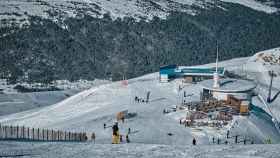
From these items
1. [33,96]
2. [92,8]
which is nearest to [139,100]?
[33,96]

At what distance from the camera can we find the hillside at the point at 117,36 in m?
56.4

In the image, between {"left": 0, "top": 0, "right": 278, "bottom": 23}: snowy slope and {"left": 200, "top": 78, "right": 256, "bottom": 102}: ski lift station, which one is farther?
{"left": 0, "top": 0, "right": 278, "bottom": 23}: snowy slope

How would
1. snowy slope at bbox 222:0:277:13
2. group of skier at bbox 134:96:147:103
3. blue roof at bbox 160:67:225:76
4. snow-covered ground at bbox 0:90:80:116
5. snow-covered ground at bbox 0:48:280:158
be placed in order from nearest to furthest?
1. snow-covered ground at bbox 0:48:280:158
2. group of skier at bbox 134:96:147:103
3. snow-covered ground at bbox 0:90:80:116
4. blue roof at bbox 160:67:225:76
5. snowy slope at bbox 222:0:277:13

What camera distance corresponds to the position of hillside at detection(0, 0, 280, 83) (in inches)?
2219

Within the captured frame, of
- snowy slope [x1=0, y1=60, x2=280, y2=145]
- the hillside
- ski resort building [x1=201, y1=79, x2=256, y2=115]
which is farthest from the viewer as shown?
the hillside

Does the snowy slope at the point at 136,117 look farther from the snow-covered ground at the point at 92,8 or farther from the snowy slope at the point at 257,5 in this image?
the snowy slope at the point at 257,5

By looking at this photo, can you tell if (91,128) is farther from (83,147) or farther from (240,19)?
(240,19)

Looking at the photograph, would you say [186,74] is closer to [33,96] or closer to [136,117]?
[136,117]

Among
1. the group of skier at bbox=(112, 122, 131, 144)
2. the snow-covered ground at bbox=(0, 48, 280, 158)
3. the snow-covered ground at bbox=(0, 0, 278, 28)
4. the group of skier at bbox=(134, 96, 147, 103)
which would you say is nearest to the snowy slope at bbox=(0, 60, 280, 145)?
the snow-covered ground at bbox=(0, 48, 280, 158)

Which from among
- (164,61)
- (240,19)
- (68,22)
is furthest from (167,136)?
(240,19)

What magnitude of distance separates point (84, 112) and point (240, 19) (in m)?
52.2

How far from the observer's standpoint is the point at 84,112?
37.2 metres

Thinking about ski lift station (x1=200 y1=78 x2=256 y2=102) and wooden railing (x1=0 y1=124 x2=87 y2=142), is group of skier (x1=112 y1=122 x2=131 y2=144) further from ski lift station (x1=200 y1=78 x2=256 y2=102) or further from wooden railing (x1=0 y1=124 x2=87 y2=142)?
ski lift station (x1=200 y1=78 x2=256 y2=102)

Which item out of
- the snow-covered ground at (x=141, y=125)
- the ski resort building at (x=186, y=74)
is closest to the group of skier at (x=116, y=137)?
the snow-covered ground at (x=141, y=125)
